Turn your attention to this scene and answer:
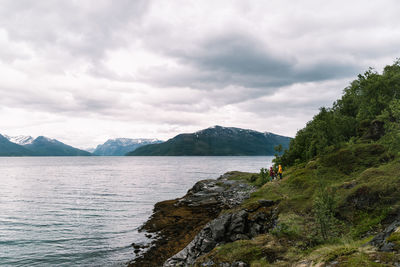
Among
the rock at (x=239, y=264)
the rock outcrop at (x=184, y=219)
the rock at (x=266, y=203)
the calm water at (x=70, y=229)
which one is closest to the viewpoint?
the rock at (x=239, y=264)

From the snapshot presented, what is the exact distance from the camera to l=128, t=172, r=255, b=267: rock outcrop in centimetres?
2255

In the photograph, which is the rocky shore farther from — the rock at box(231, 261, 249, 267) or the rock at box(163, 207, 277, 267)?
the rock at box(231, 261, 249, 267)

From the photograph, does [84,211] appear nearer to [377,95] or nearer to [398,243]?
[398,243]

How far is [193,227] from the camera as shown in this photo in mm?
31797

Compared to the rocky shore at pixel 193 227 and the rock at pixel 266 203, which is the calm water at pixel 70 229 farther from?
the rock at pixel 266 203

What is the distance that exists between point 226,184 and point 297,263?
51.2 m

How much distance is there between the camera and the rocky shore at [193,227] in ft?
63.4

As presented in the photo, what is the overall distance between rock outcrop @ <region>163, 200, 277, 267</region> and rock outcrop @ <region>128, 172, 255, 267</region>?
9cm

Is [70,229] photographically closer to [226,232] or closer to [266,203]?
[226,232]

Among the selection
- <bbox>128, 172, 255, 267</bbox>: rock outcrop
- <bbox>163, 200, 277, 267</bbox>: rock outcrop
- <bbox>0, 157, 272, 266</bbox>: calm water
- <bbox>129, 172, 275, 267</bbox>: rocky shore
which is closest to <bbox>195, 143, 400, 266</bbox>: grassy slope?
<bbox>163, 200, 277, 267</bbox>: rock outcrop

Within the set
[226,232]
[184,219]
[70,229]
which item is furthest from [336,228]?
[70,229]

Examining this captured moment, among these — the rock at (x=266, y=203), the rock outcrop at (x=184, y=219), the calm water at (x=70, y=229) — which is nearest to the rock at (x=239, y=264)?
the rock outcrop at (x=184, y=219)

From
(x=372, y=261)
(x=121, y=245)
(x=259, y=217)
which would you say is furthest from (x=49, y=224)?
(x=372, y=261)

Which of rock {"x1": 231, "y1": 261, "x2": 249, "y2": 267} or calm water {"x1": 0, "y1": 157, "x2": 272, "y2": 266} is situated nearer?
rock {"x1": 231, "y1": 261, "x2": 249, "y2": 267}
